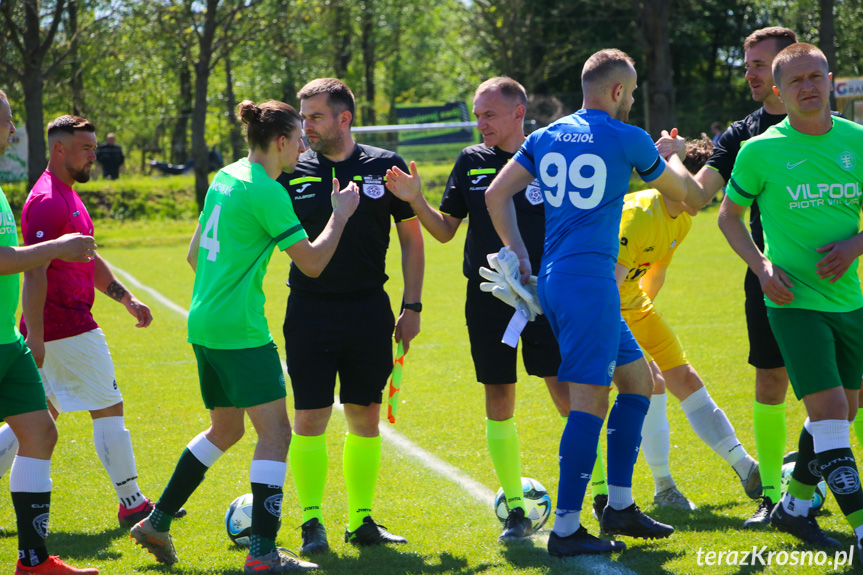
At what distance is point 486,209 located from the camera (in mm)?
4773

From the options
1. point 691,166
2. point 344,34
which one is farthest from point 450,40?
point 691,166

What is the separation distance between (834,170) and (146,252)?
1836 cm

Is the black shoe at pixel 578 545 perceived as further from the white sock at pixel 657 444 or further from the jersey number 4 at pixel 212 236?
the jersey number 4 at pixel 212 236

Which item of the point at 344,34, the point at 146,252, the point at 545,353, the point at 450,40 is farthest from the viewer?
the point at 450,40

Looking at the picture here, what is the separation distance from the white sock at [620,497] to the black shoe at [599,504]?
50 centimetres

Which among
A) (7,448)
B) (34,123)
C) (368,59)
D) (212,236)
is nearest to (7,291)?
(212,236)

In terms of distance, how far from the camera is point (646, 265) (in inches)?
199

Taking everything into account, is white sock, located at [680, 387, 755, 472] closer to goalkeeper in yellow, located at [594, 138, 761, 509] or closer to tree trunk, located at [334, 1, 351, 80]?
goalkeeper in yellow, located at [594, 138, 761, 509]

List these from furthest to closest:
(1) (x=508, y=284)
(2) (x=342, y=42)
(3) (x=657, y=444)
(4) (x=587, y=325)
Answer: (2) (x=342, y=42) → (3) (x=657, y=444) → (1) (x=508, y=284) → (4) (x=587, y=325)

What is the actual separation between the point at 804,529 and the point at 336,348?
2405 mm

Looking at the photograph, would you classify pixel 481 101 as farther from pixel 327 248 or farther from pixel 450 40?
pixel 450 40

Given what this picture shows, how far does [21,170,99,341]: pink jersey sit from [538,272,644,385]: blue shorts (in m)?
2.66

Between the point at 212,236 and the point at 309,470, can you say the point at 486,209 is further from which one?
the point at 309,470

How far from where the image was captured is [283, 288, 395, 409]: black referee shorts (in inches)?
177
